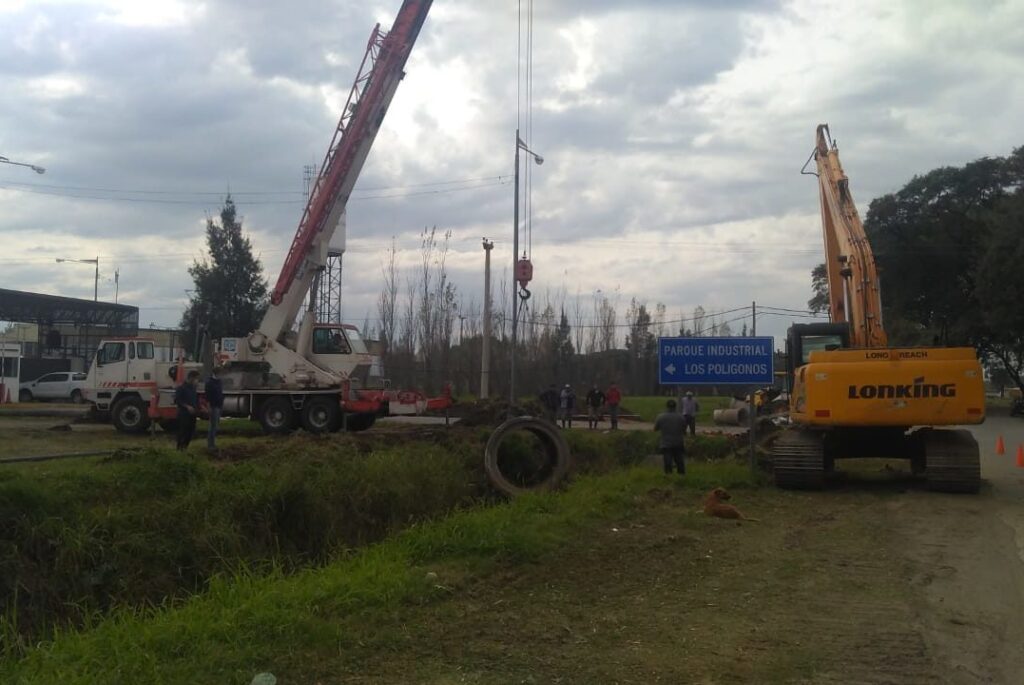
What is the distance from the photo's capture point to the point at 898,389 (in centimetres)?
1434

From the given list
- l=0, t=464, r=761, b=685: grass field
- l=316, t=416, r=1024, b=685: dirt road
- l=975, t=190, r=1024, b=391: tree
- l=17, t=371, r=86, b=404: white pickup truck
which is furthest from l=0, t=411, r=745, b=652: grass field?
l=975, t=190, r=1024, b=391: tree

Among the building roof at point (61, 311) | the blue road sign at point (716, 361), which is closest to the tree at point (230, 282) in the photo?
the building roof at point (61, 311)

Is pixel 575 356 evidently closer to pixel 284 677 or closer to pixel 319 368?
pixel 319 368

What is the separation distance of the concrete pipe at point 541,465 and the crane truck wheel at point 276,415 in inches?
386

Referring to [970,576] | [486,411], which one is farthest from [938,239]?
[970,576]

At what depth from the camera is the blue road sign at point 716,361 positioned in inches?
653

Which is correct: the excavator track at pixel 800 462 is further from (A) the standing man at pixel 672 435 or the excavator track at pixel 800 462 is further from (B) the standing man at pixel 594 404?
(B) the standing man at pixel 594 404

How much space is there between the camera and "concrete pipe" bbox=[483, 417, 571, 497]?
15.1 metres

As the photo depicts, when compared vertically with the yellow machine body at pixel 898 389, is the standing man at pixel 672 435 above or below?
below

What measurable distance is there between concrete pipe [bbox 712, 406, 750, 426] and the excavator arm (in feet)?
48.5

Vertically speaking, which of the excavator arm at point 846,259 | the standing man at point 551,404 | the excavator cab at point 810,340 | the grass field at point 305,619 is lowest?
the grass field at point 305,619

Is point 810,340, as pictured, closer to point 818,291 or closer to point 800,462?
point 800,462

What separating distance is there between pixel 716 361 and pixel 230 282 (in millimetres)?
41164

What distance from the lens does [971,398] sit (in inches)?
556
